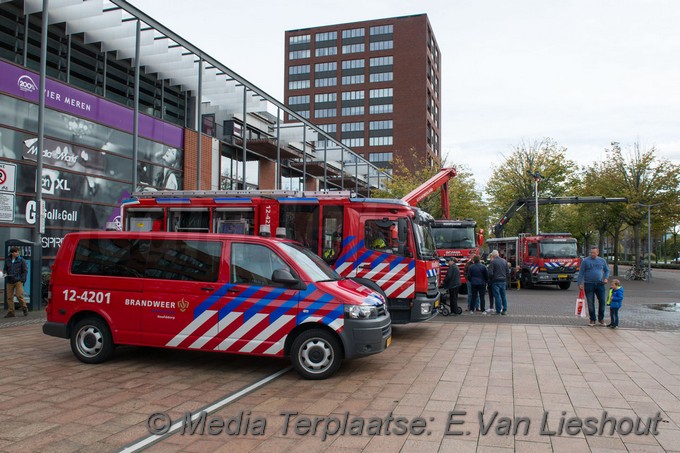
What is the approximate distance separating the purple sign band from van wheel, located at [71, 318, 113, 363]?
10480mm

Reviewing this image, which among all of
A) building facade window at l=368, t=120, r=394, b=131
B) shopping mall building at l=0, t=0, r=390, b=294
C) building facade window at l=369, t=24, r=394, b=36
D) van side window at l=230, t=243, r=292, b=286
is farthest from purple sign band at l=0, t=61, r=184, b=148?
building facade window at l=369, t=24, r=394, b=36

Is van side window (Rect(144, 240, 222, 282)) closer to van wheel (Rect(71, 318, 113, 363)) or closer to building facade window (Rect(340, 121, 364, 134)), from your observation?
van wheel (Rect(71, 318, 113, 363))

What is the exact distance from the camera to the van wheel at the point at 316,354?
6621 millimetres

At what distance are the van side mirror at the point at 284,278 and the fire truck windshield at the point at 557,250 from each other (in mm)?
21026

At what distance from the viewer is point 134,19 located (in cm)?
1730

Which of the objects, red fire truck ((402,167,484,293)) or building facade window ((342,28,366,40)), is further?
building facade window ((342,28,366,40))

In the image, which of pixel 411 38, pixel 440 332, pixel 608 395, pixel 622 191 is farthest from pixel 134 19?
pixel 411 38

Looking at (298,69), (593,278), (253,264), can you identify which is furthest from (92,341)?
(298,69)

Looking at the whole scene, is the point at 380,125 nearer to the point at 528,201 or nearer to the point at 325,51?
the point at 325,51

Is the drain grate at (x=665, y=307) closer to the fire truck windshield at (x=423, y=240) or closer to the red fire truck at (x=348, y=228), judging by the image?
the fire truck windshield at (x=423, y=240)

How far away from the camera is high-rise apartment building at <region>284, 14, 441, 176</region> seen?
80500 mm

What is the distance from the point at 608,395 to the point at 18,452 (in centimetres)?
595

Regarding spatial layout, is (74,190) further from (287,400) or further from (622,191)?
(622,191)

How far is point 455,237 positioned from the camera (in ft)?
62.5
